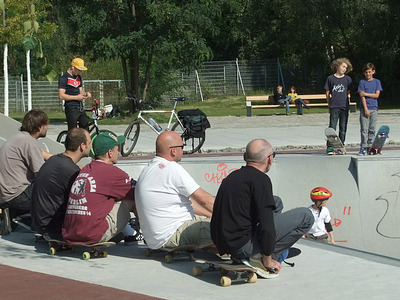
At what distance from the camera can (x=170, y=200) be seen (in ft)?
21.6

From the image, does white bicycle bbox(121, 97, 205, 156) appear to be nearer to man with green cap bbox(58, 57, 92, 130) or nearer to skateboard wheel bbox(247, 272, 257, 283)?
man with green cap bbox(58, 57, 92, 130)

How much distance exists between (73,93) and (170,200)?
7.57m

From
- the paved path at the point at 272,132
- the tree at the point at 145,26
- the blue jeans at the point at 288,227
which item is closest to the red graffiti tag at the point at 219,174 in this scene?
the paved path at the point at 272,132

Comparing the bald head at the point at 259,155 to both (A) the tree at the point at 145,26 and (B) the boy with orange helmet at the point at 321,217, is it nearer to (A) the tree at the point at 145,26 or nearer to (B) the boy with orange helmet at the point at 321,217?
(B) the boy with orange helmet at the point at 321,217

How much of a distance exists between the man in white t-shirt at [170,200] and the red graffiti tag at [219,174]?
496 centimetres

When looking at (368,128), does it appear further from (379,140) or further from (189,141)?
(189,141)

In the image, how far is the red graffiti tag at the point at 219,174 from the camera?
38.3 feet

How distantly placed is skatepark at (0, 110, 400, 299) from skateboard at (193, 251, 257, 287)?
0.21 feet

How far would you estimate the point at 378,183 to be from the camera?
11023 millimetres

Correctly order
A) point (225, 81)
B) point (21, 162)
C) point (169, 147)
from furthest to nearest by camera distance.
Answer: point (225, 81) → point (21, 162) → point (169, 147)

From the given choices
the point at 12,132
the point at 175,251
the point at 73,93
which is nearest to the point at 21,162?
the point at 175,251

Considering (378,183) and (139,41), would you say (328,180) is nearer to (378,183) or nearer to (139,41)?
(378,183)

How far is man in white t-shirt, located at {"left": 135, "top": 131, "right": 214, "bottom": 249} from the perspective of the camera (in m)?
6.50

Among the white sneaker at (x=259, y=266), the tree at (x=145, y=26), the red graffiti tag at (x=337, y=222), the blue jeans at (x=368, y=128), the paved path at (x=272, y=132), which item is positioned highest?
the tree at (x=145, y=26)
